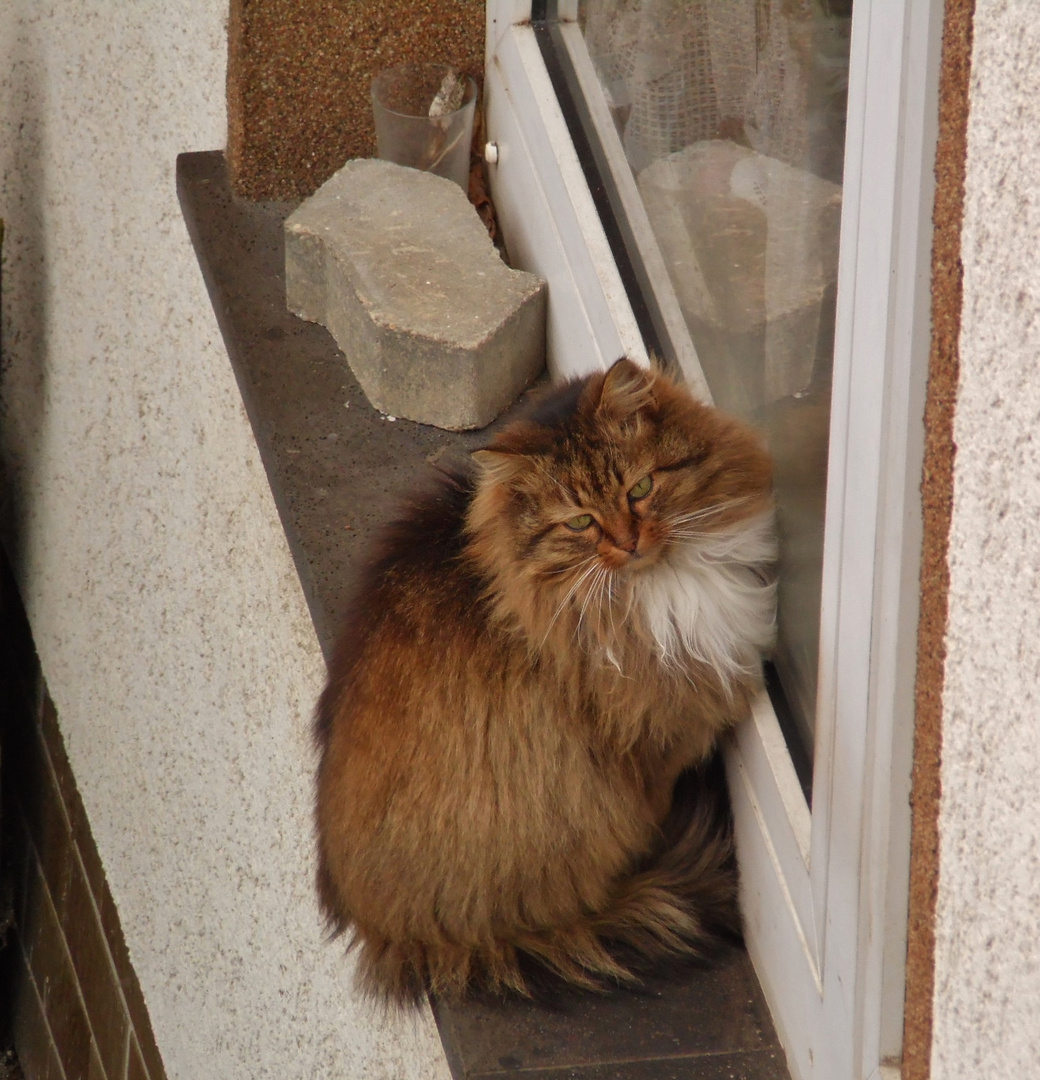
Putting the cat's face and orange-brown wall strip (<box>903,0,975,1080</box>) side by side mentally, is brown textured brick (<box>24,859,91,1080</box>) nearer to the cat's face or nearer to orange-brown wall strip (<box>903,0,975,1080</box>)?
the cat's face

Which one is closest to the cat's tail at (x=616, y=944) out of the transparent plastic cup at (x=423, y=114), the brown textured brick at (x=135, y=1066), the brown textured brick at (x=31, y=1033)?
the transparent plastic cup at (x=423, y=114)

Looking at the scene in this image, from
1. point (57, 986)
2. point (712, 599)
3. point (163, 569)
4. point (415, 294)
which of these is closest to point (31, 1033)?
point (57, 986)

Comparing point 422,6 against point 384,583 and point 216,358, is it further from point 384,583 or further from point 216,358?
point 384,583

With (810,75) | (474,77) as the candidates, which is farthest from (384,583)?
(474,77)

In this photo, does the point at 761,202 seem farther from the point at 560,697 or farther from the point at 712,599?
the point at 560,697

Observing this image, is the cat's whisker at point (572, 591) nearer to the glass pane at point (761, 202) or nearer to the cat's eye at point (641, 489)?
the cat's eye at point (641, 489)

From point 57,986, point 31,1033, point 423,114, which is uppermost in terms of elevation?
point 423,114

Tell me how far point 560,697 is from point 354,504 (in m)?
0.48

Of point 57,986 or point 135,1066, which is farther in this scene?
point 57,986

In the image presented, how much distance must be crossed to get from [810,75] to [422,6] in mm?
934

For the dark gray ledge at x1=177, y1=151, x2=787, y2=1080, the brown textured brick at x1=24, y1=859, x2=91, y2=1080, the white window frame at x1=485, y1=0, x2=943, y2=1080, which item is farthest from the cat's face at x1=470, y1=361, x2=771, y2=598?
the brown textured brick at x1=24, y1=859, x2=91, y2=1080

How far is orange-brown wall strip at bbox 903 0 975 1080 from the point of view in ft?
2.26

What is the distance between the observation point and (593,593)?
116 cm

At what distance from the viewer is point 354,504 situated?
1568 mm
